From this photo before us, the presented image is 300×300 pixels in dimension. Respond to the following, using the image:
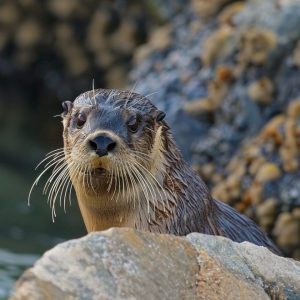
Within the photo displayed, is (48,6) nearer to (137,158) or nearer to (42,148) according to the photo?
(42,148)

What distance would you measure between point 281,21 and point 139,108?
13.0 feet

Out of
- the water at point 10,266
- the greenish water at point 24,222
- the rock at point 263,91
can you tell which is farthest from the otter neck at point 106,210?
the rock at point 263,91

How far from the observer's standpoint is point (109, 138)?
5.24 m

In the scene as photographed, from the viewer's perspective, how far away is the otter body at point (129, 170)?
533 centimetres

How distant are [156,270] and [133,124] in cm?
191

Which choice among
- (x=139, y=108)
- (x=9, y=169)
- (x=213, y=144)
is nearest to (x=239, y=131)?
(x=213, y=144)

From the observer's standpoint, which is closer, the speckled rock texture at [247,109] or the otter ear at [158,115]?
the otter ear at [158,115]

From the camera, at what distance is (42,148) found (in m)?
12.6

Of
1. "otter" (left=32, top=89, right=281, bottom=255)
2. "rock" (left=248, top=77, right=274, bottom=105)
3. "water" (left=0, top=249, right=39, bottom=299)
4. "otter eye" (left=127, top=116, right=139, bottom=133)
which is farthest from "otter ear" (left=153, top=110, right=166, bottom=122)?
"rock" (left=248, top=77, right=274, bottom=105)

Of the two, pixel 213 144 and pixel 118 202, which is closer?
pixel 118 202

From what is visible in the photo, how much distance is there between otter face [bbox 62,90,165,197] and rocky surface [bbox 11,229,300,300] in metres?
1.19

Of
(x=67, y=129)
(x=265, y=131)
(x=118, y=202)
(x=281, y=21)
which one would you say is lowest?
(x=118, y=202)

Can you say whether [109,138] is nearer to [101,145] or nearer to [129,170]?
[101,145]

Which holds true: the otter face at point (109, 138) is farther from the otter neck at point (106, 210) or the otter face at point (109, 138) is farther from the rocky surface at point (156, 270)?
the rocky surface at point (156, 270)
